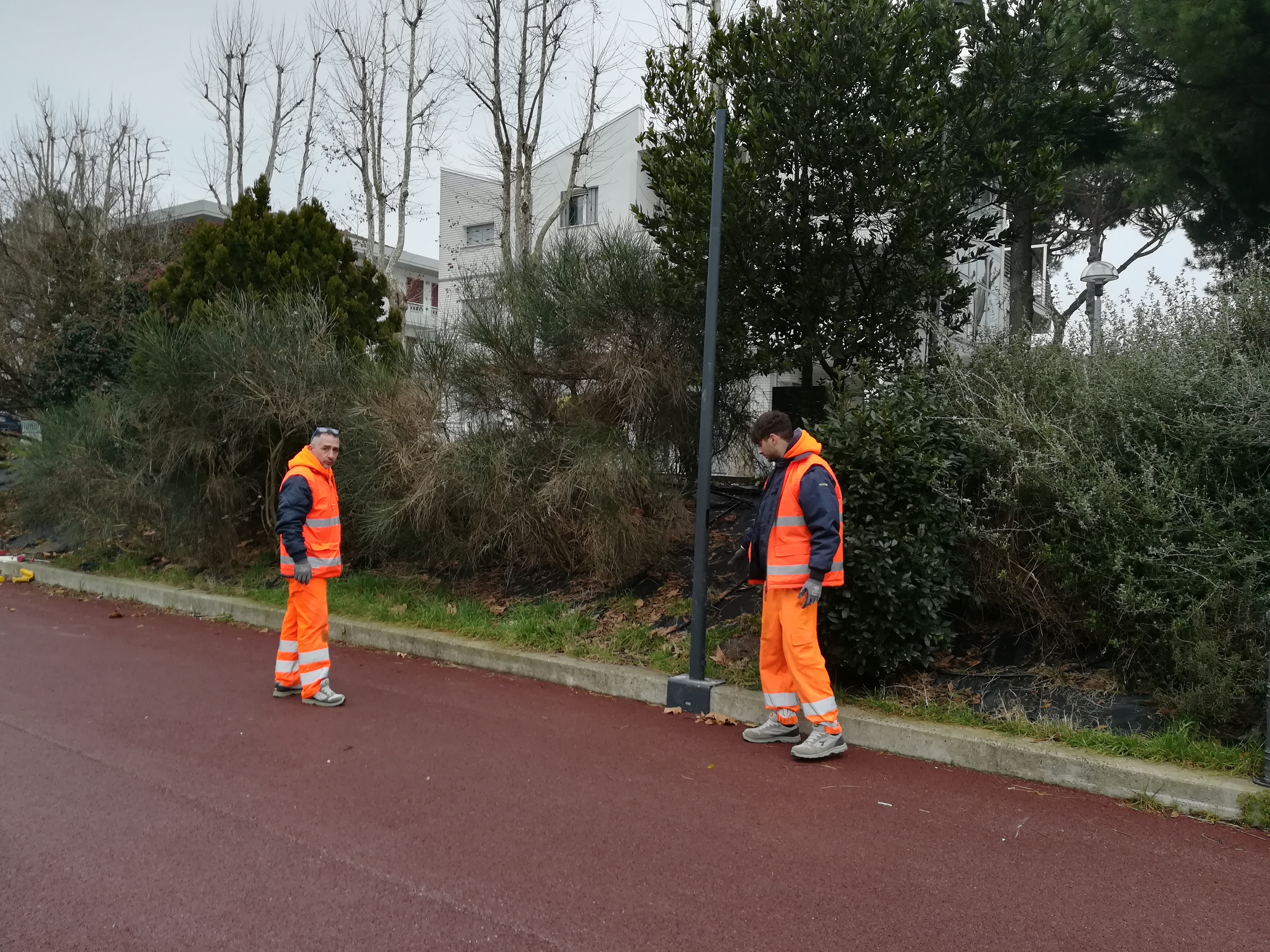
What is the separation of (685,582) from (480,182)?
68.1 ft

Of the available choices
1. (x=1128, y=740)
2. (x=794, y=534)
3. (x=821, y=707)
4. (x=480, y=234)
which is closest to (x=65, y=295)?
(x=480, y=234)

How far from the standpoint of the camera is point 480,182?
27.5 metres

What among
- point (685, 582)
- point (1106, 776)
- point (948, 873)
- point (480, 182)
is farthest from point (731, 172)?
point (480, 182)

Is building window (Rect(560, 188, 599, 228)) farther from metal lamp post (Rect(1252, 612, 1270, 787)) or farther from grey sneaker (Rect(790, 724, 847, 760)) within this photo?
metal lamp post (Rect(1252, 612, 1270, 787))

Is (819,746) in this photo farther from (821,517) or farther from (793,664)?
(821,517)

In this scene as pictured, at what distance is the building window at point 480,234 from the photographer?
27312mm

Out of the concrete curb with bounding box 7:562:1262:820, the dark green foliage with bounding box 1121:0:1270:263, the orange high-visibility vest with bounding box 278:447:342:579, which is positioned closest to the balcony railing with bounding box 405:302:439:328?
the concrete curb with bounding box 7:562:1262:820

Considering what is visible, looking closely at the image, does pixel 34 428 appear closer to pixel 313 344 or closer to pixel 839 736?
pixel 313 344

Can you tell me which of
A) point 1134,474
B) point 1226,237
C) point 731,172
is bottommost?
point 1134,474

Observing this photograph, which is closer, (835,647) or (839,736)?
(839,736)

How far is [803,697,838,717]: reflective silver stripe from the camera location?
557 centimetres

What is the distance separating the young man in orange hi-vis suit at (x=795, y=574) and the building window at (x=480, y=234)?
22.0m

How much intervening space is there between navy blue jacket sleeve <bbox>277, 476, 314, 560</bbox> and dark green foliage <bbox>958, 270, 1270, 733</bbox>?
441 cm

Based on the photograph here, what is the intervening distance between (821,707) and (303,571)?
137 inches
